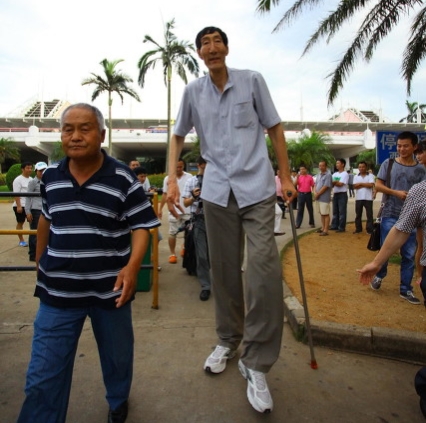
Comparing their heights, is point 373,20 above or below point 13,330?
above

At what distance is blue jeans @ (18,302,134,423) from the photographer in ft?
5.44

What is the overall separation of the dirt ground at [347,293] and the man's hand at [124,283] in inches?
85.4

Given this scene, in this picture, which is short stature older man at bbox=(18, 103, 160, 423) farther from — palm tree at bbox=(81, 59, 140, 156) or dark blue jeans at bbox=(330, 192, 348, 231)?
palm tree at bbox=(81, 59, 140, 156)

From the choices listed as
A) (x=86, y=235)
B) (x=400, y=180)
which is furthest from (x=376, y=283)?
(x=86, y=235)

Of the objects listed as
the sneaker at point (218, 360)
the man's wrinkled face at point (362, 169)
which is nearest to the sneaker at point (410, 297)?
the sneaker at point (218, 360)

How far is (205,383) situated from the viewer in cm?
250

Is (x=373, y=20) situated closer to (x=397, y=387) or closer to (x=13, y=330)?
(x=397, y=387)

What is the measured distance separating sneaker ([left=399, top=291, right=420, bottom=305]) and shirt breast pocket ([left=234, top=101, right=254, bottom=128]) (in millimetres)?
2909

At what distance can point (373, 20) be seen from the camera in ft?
25.9

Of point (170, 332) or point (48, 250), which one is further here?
point (170, 332)

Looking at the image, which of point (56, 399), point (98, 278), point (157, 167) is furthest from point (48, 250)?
point (157, 167)

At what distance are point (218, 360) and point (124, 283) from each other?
1.15m

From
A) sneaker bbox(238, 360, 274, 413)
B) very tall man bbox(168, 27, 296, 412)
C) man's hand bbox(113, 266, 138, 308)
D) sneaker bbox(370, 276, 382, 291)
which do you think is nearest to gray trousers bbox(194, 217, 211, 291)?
very tall man bbox(168, 27, 296, 412)

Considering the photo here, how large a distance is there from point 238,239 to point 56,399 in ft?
4.45
